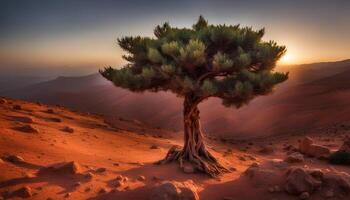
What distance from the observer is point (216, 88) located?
11453 millimetres

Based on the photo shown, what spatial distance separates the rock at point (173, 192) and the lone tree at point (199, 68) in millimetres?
3340

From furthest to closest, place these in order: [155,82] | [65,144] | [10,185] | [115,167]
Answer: [65,144] → [155,82] → [115,167] → [10,185]

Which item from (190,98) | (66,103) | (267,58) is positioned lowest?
(66,103)

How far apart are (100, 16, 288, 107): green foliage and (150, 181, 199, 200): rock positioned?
3.90 m

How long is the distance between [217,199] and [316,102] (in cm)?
3729

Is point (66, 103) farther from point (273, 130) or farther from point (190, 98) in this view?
point (190, 98)

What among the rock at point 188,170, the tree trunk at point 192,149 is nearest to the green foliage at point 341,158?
the tree trunk at point 192,149

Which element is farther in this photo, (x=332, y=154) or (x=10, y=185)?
(x=332, y=154)

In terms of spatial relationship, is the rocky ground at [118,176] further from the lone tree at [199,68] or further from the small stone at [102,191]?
the lone tree at [199,68]

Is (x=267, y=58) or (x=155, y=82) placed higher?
(x=267, y=58)

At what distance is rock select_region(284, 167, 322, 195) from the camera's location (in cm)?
916

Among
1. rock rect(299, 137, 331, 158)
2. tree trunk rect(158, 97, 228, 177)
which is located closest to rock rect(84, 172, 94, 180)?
tree trunk rect(158, 97, 228, 177)

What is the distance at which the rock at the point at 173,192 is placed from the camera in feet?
25.9

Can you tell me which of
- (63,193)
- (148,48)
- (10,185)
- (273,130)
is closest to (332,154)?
(148,48)
